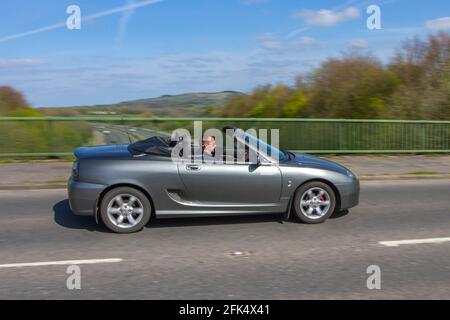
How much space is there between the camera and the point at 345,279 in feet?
16.1

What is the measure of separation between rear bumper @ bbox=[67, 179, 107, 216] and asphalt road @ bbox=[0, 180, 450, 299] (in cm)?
35

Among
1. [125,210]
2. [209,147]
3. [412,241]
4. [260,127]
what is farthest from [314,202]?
[260,127]

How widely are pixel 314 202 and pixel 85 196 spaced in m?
3.27

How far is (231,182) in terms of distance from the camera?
6.76m

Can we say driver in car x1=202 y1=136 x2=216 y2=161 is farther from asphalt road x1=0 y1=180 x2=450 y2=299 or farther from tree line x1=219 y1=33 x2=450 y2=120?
tree line x1=219 y1=33 x2=450 y2=120

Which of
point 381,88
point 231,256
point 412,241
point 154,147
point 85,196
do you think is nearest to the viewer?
point 231,256

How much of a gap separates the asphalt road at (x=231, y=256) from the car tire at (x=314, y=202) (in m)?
0.14

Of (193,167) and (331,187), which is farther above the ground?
(193,167)

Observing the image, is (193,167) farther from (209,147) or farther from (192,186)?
(209,147)

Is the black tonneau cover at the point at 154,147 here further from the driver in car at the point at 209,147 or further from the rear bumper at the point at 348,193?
the rear bumper at the point at 348,193

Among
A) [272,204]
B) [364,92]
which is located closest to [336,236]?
[272,204]

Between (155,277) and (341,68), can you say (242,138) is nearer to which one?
(155,277)

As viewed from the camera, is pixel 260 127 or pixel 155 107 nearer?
pixel 260 127

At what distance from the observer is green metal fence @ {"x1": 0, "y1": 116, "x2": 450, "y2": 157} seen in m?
13.0
